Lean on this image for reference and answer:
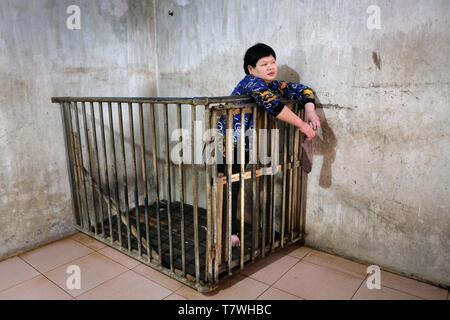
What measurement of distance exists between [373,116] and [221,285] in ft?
5.05

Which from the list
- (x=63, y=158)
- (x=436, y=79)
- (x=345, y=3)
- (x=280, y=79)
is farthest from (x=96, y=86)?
(x=436, y=79)

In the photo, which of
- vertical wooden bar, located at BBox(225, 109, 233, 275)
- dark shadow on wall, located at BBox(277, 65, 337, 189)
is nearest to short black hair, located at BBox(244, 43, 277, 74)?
dark shadow on wall, located at BBox(277, 65, 337, 189)

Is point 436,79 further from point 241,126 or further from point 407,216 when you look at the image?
point 241,126

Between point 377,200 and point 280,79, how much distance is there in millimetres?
1171

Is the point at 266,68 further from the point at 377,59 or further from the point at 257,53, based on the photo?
the point at 377,59

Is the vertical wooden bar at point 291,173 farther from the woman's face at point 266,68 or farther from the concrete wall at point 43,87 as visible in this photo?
the concrete wall at point 43,87

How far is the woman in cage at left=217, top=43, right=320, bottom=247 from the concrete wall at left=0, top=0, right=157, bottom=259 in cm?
151

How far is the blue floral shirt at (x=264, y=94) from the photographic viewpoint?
195 cm

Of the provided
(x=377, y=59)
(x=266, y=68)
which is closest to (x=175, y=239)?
(x=266, y=68)

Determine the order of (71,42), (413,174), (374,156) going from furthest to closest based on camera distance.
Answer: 1. (71,42)
2. (374,156)
3. (413,174)

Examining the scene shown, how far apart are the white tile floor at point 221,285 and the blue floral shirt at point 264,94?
36.9 inches

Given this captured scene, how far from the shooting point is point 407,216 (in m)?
2.16

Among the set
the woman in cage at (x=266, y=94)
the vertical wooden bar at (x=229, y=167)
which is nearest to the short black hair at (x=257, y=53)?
the woman in cage at (x=266, y=94)

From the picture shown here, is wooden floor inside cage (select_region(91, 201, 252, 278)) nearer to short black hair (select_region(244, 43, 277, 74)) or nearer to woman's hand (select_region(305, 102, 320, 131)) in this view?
woman's hand (select_region(305, 102, 320, 131))
